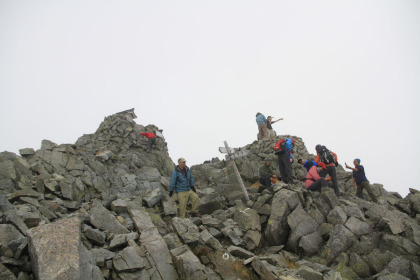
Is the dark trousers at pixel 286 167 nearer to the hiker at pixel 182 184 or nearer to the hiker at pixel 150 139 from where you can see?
the hiker at pixel 182 184

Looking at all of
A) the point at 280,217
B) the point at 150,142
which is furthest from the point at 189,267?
the point at 150,142

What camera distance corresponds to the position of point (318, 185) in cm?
1348

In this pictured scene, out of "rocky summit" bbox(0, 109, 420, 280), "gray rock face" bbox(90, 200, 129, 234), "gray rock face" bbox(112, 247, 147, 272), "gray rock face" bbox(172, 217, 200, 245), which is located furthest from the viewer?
"gray rock face" bbox(90, 200, 129, 234)

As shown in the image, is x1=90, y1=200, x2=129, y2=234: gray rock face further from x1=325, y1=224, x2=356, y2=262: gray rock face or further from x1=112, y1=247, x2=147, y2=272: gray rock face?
x1=325, y1=224, x2=356, y2=262: gray rock face

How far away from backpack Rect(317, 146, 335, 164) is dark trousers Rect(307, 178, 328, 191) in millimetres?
1723

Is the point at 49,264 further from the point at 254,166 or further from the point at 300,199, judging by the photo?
the point at 254,166

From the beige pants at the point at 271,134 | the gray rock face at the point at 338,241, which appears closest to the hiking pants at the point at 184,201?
the gray rock face at the point at 338,241

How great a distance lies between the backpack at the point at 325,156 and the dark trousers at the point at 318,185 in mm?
1723

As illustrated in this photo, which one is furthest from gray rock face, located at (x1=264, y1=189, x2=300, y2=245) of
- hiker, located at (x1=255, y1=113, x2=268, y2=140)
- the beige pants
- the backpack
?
hiker, located at (x1=255, y1=113, x2=268, y2=140)

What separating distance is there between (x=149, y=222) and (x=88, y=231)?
104 inches

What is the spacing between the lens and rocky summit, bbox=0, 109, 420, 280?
24.3ft

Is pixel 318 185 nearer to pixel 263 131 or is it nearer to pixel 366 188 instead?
pixel 366 188

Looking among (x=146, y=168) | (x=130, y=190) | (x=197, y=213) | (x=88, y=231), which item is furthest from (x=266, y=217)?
(x=146, y=168)

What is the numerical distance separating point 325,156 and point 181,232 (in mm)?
9829
